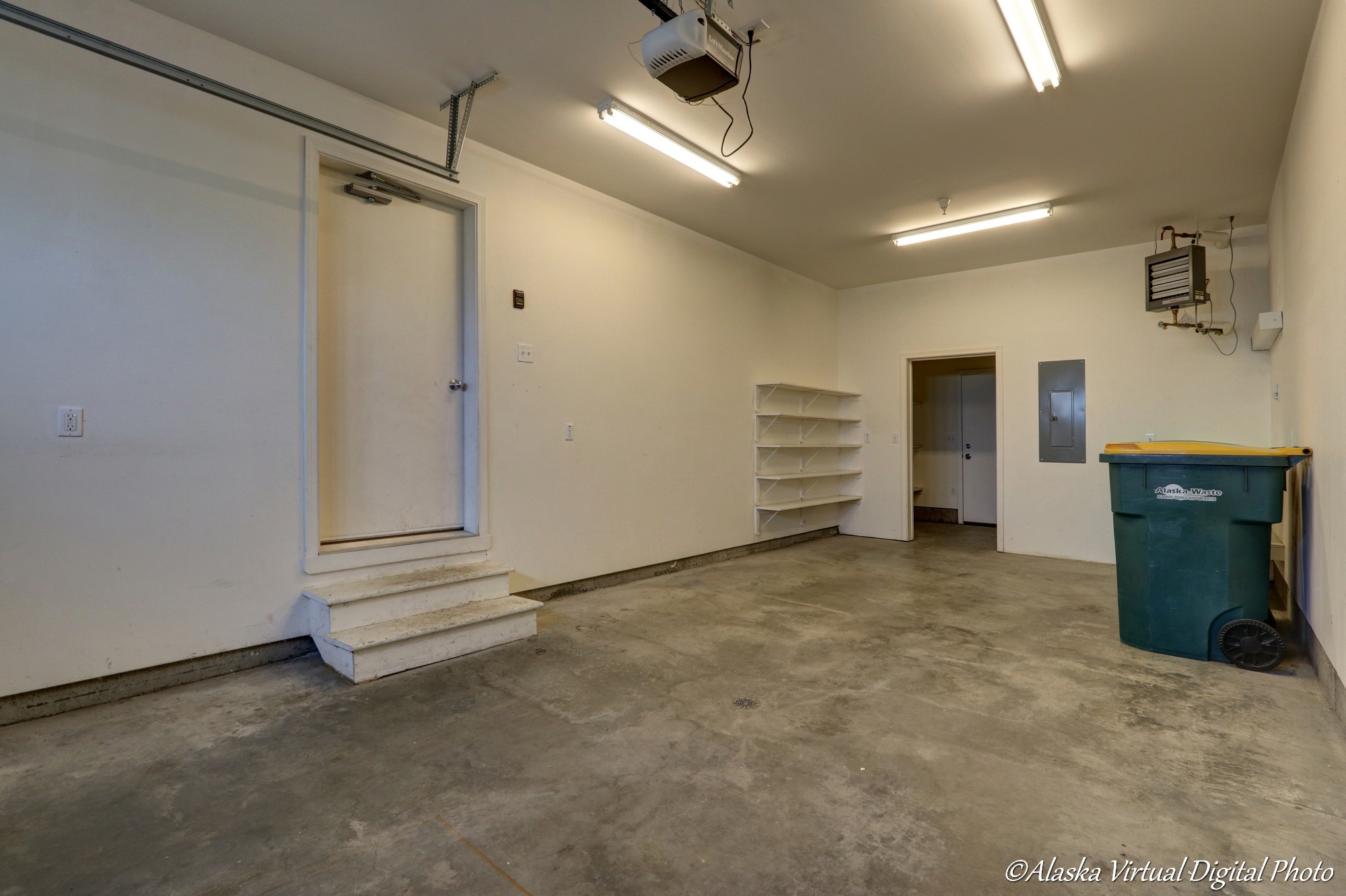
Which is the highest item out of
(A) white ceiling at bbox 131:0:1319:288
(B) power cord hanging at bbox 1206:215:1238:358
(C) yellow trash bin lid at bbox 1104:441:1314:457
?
(A) white ceiling at bbox 131:0:1319:288

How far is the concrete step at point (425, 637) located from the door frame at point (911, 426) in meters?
4.86

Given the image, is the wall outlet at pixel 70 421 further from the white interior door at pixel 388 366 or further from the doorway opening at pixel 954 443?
the doorway opening at pixel 954 443

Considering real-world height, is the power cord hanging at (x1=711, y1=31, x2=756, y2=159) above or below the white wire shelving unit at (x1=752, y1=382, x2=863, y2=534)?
above

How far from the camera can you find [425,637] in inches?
120

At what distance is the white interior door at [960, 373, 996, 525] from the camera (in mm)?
8117

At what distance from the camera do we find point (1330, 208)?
2527 millimetres

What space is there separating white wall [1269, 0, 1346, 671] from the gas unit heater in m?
0.90

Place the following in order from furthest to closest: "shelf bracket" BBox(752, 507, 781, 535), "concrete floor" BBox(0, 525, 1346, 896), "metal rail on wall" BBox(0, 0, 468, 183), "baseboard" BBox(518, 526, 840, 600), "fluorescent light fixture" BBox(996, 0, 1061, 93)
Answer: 1. "shelf bracket" BBox(752, 507, 781, 535)
2. "baseboard" BBox(518, 526, 840, 600)
3. "fluorescent light fixture" BBox(996, 0, 1061, 93)
4. "metal rail on wall" BBox(0, 0, 468, 183)
5. "concrete floor" BBox(0, 525, 1346, 896)

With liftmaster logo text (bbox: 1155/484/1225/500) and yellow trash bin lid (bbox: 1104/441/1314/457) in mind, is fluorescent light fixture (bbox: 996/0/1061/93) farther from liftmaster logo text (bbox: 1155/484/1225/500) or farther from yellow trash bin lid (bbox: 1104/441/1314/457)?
liftmaster logo text (bbox: 1155/484/1225/500)

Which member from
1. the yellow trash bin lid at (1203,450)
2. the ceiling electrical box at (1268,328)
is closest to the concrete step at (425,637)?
the yellow trash bin lid at (1203,450)

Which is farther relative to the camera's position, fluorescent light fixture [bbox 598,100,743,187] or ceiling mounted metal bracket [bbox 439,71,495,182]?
fluorescent light fixture [bbox 598,100,743,187]

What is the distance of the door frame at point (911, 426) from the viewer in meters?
6.29

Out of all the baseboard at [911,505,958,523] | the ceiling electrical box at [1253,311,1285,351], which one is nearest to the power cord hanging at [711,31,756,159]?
the ceiling electrical box at [1253,311,1285,351]

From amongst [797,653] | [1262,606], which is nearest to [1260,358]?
[1262,606]
